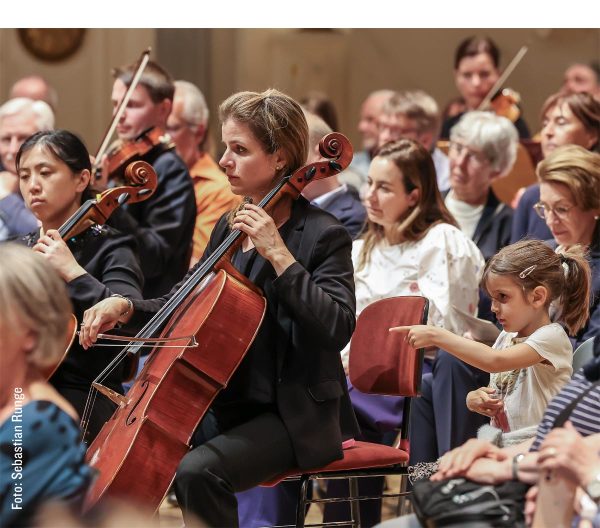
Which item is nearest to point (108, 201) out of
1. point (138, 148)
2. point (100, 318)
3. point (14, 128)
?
point (100, 318)

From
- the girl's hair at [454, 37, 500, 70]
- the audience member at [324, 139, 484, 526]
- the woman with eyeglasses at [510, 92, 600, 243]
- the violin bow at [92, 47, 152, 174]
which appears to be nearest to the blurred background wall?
the girl's hair at [454, 37, 500, 70]

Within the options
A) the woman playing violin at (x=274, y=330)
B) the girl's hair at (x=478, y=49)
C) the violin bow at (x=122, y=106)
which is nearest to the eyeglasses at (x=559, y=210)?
the woman playing violin at (x=274, y=330)

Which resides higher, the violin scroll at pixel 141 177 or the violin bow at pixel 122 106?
the violin bow at pixel 122 106

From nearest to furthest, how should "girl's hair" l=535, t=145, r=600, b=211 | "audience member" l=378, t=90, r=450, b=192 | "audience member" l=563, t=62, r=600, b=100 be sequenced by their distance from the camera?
"girl's hair" l=535, t=145, r=600, b=211 → "audience member" l=378, t=90, r=450, b=192 → "audience member" l=563, t=62, r=600, b=100

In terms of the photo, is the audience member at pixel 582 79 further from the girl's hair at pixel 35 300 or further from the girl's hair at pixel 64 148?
the girl's hair at pixel 35 300

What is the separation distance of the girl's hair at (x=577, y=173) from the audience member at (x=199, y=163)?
1.42 metres

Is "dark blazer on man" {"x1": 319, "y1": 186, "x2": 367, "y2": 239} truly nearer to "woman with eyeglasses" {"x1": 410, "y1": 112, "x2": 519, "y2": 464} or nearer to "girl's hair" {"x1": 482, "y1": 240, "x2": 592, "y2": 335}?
"woman with eyeglasses" {"x1": 410, "y1": 112, "x2": 519, "y2": 464}

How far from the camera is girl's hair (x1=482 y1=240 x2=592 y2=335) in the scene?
9.36 ft

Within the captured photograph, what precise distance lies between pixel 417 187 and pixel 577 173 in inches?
21.7

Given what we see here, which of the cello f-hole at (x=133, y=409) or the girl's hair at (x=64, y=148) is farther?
the girl's hair at (x=64, y=148)

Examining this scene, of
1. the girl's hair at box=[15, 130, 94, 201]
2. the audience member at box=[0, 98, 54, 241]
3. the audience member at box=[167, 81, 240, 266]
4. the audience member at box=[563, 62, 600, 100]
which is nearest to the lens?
the girl's hair at box=[15, 130, 94, 201]

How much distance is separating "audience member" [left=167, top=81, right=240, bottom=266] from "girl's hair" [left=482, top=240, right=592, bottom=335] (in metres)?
1.85

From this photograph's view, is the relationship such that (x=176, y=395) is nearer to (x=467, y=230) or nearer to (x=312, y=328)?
(x=312, y=328)

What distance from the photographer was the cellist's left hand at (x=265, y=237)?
2.65m
